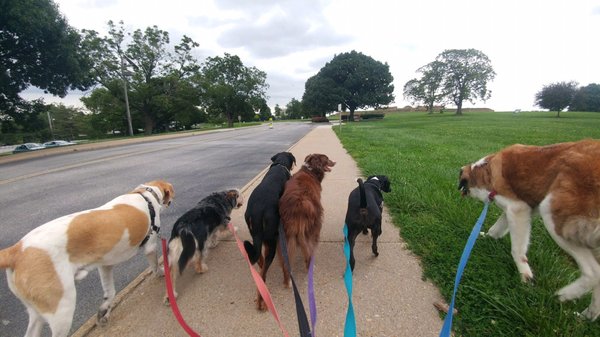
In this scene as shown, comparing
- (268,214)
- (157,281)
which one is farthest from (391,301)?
(157,281)

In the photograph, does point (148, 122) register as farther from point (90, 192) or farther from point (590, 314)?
point (590, 314)

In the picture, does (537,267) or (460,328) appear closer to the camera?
(460,328)

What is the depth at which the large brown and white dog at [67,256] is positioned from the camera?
186 cm

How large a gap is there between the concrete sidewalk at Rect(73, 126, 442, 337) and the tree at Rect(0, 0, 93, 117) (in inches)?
852

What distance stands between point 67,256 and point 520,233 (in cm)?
424

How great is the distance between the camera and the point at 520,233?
2.69m

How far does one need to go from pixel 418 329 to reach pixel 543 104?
240 ft

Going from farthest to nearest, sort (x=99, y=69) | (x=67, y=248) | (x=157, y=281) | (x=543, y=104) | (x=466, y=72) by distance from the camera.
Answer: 1. (x=543, y=104)
2. (x=466, y=72)
3. (x=99, y=69)
4. (x=157, y=281)
5. (x=67, y=248)

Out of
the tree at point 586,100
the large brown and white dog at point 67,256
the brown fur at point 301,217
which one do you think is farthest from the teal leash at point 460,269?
the tree at point 586,100

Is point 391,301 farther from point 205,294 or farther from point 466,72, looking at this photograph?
point 466,72

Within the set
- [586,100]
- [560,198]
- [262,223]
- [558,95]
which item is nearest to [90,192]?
[262,223]

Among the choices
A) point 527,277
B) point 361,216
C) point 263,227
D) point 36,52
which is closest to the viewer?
point 527,277

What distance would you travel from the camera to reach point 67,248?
82.0 inches

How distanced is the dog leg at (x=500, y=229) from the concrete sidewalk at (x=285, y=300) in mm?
1166
